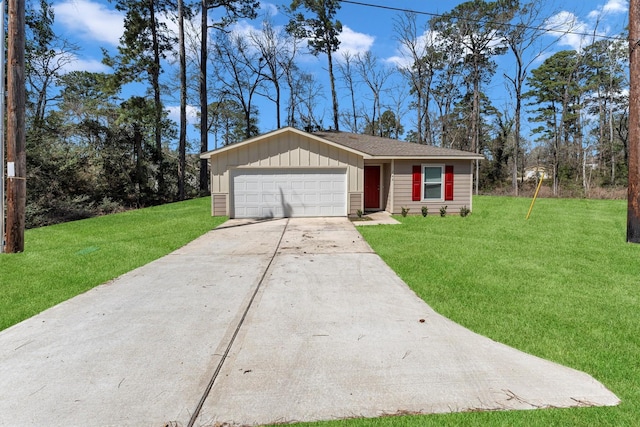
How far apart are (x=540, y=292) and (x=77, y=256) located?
8008 millimetres

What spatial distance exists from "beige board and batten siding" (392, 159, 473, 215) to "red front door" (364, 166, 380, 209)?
4.84 ft

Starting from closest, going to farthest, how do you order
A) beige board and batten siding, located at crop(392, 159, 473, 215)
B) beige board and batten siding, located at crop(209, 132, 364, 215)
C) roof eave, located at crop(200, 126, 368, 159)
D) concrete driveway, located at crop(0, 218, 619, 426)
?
concrete driveway, located at crop(0, 218, 619, 426)
roof eave, located at crop(200, 126, 368, 159)
beige board and batten siding, located at crop(209, 132, 364, 215)
beige board and batten siding, located at crop(392, 159, 473, 215)

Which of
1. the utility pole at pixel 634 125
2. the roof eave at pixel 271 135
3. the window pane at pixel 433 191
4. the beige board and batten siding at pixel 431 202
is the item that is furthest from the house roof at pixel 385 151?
the utility pole at pixel 634 125

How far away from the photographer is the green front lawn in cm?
241

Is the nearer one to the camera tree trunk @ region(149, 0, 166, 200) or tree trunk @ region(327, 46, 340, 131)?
tree trunk @ region(149, 0, 166, 200)

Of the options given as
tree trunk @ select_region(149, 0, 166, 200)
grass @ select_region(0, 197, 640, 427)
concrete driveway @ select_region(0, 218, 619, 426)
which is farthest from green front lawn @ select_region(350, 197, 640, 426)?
tree trunk @ select_region(149, 0, 166, 200)

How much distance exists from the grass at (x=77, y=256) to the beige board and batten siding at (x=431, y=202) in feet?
22.4

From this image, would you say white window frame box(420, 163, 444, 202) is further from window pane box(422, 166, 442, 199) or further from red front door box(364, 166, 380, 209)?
red front door box(364, 166, 380, 209)

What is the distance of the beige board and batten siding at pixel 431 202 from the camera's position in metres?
13.4

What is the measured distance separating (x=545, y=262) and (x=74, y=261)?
8643mm

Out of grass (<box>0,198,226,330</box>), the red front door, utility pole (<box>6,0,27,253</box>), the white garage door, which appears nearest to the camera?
grass (<box>0,198,226,330</box>)

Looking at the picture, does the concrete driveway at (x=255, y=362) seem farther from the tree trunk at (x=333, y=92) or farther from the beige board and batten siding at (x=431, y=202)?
the tree trunk at (x=333, y=92)

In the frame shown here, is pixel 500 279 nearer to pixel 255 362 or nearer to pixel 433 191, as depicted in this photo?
pixel 255 362

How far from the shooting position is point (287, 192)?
12625 millimetres
